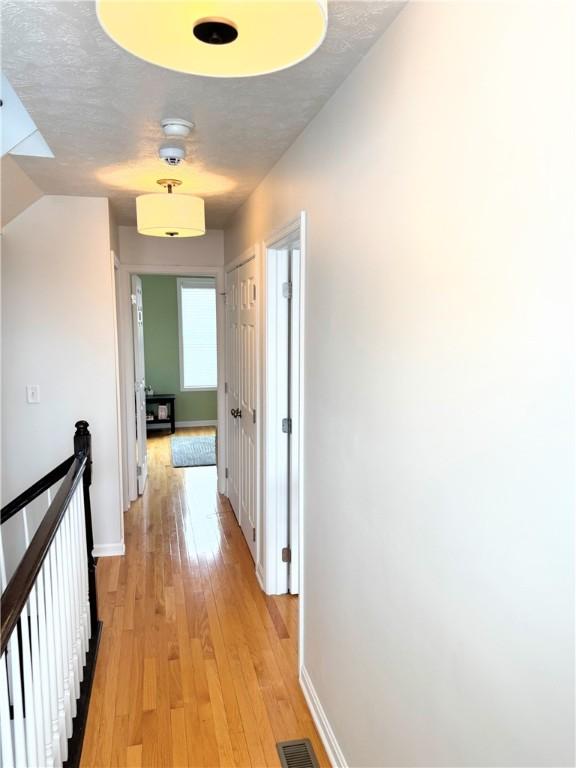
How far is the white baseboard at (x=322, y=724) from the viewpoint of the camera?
1.89 m

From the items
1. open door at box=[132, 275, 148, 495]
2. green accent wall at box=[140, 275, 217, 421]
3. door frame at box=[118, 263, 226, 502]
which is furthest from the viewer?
green accent wall at box=[140, 275, 217, 421]

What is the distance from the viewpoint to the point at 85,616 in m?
2.46

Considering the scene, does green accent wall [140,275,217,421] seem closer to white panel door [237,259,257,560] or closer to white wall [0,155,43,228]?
white panel door [237,259,257,560]

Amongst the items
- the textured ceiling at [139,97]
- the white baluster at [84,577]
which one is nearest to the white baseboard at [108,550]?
the white baluster at [84,577]

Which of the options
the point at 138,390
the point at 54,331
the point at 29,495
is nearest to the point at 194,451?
the point at 138,390

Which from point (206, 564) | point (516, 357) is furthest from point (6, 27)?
point (206, 564)

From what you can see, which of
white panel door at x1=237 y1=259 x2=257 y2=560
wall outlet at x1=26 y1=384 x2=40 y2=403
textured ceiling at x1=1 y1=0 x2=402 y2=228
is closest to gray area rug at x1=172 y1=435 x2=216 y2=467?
white panel door at x1=237 y1=259 x2=257 y2=560

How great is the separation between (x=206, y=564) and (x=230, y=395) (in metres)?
1.39

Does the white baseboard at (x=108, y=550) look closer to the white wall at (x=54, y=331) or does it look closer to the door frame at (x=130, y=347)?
the white wall at (x=54, y=331)

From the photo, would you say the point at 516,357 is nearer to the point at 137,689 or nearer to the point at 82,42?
the point at 82,42

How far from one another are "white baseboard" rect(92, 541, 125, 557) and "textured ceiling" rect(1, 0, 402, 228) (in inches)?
92.5

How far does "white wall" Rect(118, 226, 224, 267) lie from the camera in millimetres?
4332

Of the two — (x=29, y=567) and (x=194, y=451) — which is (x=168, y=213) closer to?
(x=29, y=567)

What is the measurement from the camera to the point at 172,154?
7.57ft
